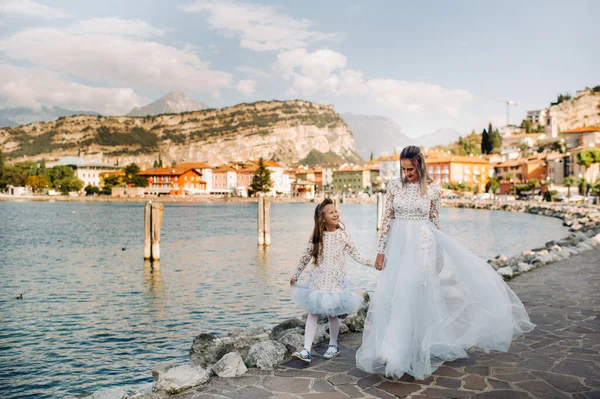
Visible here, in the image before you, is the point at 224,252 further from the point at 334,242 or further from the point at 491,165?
the point at 491,165

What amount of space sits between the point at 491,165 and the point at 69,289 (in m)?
135

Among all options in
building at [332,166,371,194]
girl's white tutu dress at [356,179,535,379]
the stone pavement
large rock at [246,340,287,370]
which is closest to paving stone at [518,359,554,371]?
the stone pavement

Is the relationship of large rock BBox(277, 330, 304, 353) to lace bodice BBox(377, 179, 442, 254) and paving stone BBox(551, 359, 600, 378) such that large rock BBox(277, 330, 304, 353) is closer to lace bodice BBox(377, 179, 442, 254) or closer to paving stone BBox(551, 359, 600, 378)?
lace bodice BBox(377, 179, 442, 254)

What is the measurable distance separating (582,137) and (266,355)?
5502 inches

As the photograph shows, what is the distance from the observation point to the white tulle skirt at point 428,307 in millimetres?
5109

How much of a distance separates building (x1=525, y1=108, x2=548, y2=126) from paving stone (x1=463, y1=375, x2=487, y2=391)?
187m

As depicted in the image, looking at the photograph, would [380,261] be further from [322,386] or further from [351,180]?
[351,180]

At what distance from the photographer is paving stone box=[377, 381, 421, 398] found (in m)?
4.96

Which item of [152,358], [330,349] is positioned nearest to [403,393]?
[330,349]

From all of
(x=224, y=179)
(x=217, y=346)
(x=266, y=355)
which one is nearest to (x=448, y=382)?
(x=266, y=355)

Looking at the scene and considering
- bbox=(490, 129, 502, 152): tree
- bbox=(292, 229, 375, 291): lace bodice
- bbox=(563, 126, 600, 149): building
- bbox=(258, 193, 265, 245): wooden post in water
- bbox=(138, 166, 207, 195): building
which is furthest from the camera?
bbox=(490, 129, 502, 152): tree

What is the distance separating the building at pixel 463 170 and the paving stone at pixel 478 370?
458 ft

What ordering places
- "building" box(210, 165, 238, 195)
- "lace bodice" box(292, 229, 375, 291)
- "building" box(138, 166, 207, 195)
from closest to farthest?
"lace bodice" box(292, 229, 375, 291), "building" box(138, 166, 207, 195), "building" box(210, 165, 238, 195)

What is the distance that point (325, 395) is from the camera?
5.04 meters
